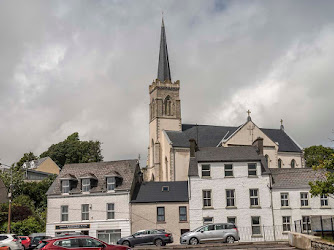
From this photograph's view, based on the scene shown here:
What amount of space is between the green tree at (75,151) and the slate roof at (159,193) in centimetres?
4543

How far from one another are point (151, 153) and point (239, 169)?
3421 cm

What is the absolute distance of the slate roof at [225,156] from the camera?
4484 cm

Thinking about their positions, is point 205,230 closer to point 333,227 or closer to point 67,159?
point 333,227

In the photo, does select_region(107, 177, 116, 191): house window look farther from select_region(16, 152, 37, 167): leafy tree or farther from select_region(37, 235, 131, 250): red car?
select_region(16, 152, 37, 167): leafy tree

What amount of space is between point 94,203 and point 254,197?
16.9 meters

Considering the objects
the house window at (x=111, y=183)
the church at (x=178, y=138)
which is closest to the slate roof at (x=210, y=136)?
the church at (x=178, y=138)

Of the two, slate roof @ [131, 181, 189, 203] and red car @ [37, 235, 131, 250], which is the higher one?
slate roof @ [131, 181, 189, 203]

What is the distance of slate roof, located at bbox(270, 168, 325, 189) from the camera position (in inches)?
1726

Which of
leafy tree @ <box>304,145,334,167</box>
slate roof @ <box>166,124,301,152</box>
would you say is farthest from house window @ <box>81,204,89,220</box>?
leafy tree @ <box>304,145,334,167</box>

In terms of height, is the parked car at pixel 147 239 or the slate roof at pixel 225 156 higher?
the slate roof at pixel 225 156

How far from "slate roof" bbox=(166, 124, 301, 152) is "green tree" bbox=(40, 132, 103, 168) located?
997 inches

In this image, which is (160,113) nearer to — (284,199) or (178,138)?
(178,138)

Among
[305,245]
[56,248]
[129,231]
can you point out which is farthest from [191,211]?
[56,248]

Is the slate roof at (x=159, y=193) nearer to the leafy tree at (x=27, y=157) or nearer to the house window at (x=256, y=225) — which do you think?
the house window at (x=256, y=225)
